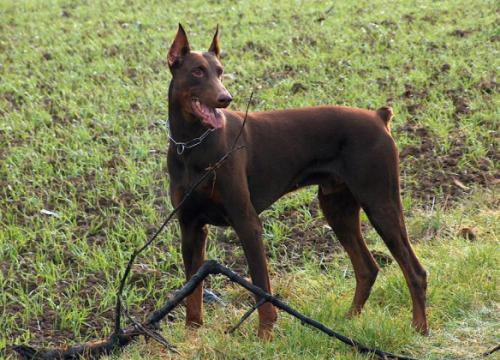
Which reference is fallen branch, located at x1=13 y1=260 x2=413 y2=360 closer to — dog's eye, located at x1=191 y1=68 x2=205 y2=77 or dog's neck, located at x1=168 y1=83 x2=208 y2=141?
dog's neck, located at x1=168 y1=83 x2=208 y2=141

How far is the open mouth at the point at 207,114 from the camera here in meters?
5.14

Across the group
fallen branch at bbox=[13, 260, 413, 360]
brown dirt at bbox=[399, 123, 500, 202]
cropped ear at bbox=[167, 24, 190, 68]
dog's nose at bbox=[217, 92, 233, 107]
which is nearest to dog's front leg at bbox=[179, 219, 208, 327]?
fallen branch at bbox=[13, 260, 413, 360]

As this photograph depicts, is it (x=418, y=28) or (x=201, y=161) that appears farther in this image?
(x=418, y=28)

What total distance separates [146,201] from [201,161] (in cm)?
247

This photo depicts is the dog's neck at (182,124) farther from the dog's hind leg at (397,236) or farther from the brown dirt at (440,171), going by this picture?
the brown dirt at (440,171)

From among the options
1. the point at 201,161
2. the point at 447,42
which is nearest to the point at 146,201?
the point at 201,161

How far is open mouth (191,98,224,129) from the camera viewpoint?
16.9 feet

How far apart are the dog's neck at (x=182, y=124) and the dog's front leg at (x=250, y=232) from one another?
353 mm

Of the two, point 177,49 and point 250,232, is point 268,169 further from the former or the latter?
point 177,49

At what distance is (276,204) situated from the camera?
24.8ft

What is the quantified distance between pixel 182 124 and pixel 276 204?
243 cm

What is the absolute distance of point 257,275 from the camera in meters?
5.31

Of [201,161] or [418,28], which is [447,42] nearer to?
[418,28]

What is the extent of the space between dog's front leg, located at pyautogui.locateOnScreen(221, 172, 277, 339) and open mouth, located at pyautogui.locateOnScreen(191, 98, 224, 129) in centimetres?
33
